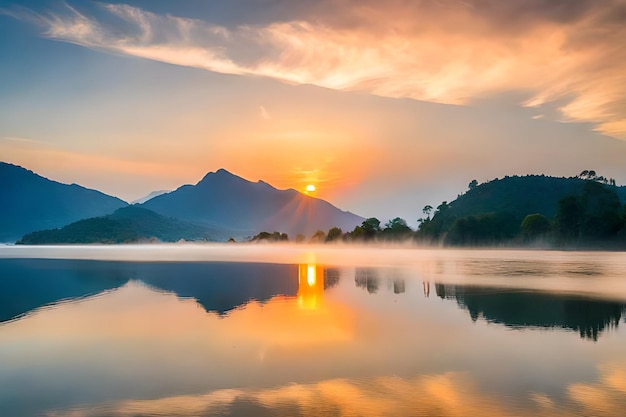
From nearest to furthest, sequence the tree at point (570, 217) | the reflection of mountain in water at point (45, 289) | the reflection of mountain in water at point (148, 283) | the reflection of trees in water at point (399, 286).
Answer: the reflection of mountain in water at point (45, 289)
the reflection of mountain in water at point (148, 283)
the reflection of trees in water at point (399, 286)
the tree at point (570, 217)

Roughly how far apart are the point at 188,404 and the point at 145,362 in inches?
207

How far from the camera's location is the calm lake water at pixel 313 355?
1328 centimetres

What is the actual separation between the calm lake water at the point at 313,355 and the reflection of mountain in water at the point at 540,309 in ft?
0.46

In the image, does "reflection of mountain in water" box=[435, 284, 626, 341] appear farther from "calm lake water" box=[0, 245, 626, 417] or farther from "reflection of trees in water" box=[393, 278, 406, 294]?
"reflection of trees in water" box=[393, 278, 406, 294]

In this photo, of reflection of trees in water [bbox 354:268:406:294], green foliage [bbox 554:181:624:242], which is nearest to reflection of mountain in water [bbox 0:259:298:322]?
reflection of trees in water [bbox 354:268:406:294]

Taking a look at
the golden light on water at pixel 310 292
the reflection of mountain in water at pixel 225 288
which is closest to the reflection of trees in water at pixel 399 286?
the golden light on water at pixel 310 292

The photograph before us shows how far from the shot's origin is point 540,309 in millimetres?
29312

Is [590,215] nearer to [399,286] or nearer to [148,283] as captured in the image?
[399,286]

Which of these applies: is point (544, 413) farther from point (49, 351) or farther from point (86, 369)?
point (49, 351)

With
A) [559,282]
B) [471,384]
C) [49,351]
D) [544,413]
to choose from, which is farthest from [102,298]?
[559,282]

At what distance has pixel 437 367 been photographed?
1688 cm

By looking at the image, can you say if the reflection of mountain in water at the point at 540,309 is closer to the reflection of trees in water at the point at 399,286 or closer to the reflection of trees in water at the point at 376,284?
the reflection of trees in water at the point at 399,286

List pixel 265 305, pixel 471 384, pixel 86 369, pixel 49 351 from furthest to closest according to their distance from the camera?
1. pixel 265 305
2. pixel 49 351
3. pixel 86 369
4. pixel 471 384

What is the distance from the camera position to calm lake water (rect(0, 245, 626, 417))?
1328cm
